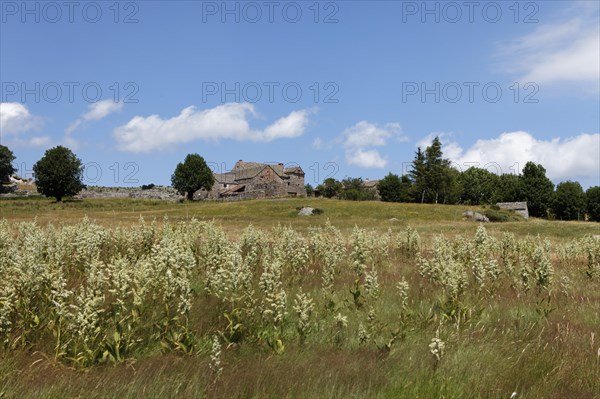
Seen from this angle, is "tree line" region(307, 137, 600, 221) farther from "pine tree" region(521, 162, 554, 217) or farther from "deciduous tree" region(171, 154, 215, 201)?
"deciduous tree" region(171, 154, 215, 201)

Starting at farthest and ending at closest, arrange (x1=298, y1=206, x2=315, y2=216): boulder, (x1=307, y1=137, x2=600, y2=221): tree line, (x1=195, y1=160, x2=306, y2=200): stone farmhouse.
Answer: (x1=195, y1=160, x2=306, y2=200): stone farmhouse → (x1=307, y1=137, x2=600, y2=221): tree line → (x1=298, y1=206, x2=315, y2=216): boulder

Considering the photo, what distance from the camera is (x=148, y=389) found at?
4.25m

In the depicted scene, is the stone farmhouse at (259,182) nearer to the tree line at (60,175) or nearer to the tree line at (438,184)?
the tree line at (438,184)

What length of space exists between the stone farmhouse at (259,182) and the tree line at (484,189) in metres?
21.9

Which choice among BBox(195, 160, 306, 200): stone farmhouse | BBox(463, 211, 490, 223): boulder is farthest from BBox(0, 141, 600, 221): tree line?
BBox(463, 211, 490, 223): boulder

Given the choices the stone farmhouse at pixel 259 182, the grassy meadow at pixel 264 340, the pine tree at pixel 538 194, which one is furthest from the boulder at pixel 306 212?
the pine tree at pixel 538 194

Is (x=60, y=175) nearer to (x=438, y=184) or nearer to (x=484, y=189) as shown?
(x=438, y=184)

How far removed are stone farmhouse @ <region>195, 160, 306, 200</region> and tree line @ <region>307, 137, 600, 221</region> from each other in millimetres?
21857

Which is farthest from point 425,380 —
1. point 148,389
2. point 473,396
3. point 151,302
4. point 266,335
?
point 151,302

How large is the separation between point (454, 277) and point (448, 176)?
94.2 meters

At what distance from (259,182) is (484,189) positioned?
64.3 m

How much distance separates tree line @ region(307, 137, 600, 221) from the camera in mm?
100688

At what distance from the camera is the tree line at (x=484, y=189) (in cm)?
10069

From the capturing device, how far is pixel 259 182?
126m
